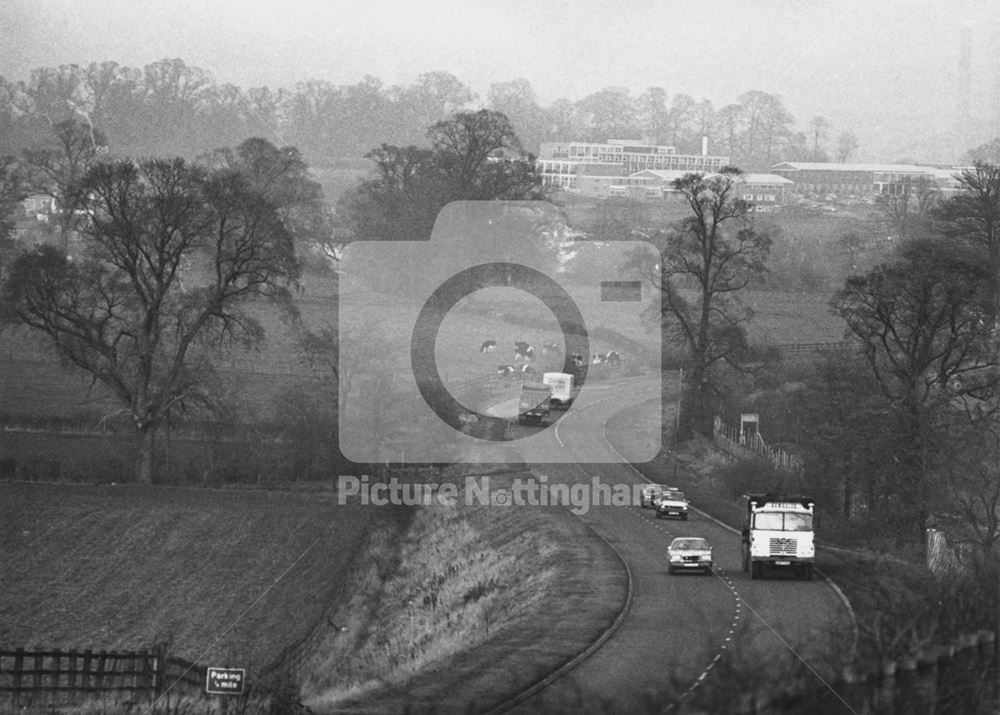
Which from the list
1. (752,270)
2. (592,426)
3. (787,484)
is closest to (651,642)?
(787,484)

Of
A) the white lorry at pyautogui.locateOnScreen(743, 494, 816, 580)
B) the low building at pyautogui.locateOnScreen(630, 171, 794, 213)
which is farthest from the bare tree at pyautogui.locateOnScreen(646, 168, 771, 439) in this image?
the low building at pyautogui.locateOnScreen(630, 171, 794, 213)

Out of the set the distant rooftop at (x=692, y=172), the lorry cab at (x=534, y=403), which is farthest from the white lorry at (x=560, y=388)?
the distant rooftop at (x=692, y=172)

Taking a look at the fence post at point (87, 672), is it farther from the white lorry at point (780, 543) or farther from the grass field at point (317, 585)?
the white lorry at point (780, 543)

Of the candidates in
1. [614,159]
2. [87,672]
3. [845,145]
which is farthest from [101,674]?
[845,145]

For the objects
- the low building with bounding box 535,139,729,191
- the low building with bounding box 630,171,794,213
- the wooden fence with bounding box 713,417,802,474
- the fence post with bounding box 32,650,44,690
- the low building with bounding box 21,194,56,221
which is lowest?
the fence post with bounding box 32,650,44,690

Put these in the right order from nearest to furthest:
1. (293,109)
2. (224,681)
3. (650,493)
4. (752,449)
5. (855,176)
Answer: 1. (224,681)
2. (650,493)
3. (752,449)
4. (293,109)
5. (855,176)

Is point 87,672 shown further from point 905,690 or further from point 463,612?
point 905,690

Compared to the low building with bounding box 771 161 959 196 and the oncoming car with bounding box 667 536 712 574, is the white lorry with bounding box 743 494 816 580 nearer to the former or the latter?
the oncoming car with bounding box 667 536 712 574
